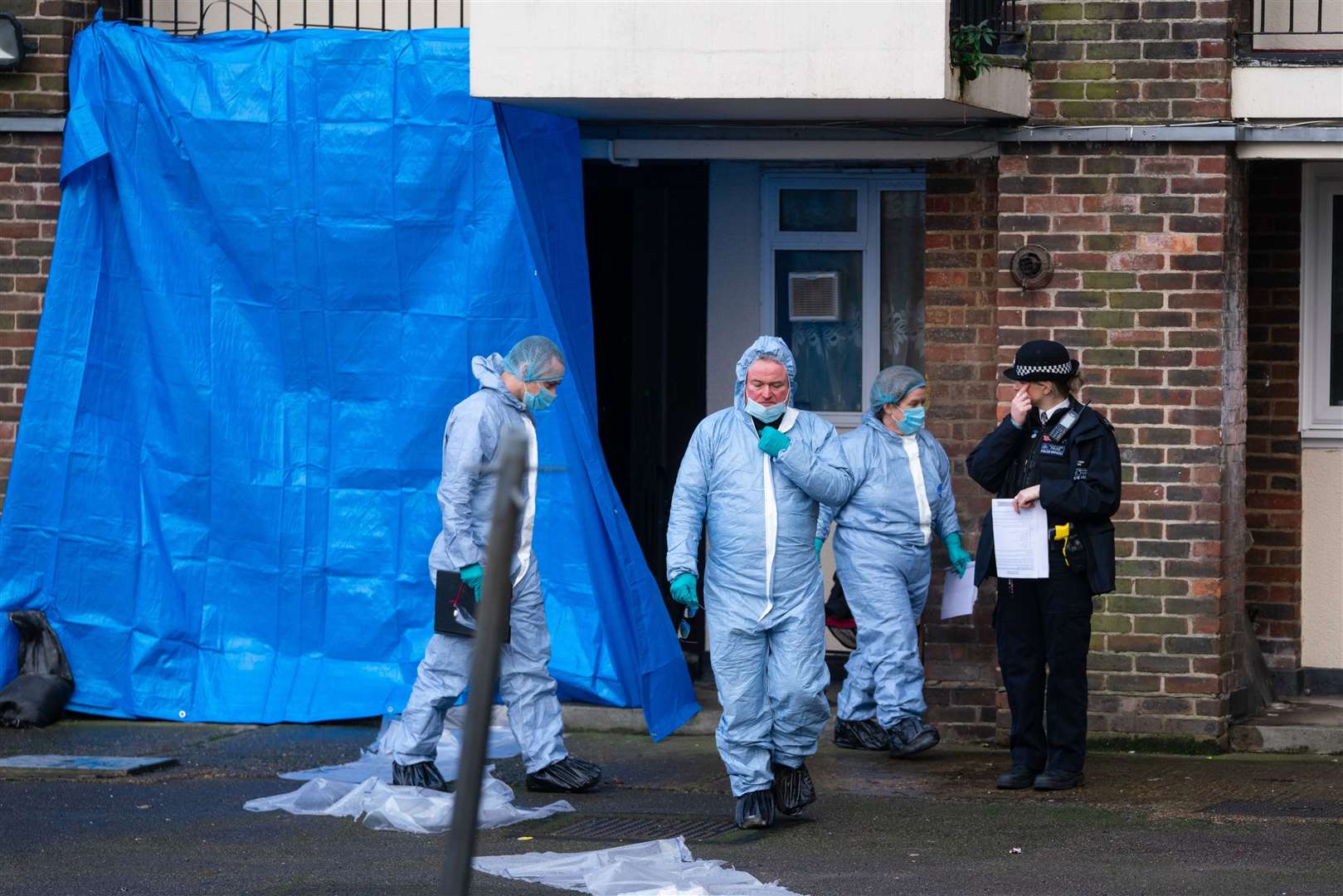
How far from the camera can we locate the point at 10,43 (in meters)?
9.42

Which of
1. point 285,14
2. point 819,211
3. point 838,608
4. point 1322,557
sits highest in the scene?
point 285,14

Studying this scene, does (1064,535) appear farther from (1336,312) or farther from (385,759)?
(385,759)

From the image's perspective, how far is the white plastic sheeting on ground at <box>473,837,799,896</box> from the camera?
630 centimetres

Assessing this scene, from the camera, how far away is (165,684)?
9.45 m

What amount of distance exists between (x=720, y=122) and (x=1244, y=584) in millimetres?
3357

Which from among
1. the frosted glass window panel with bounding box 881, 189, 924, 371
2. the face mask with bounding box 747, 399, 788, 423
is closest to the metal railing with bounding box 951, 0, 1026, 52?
the frosted glass window panel with bounding box 881, 189, 924, 371

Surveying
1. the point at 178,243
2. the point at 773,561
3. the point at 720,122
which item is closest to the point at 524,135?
the point at 720,122

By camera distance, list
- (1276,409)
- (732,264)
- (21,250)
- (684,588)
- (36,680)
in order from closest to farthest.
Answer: (684,588) → (36,680) → (1276,409) → (21,250) → (732,264)

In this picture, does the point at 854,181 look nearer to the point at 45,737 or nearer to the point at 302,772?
the point at 302,772

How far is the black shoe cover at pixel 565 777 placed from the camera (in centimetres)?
800

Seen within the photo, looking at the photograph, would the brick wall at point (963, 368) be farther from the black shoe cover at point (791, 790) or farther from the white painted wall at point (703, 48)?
the black shoe cover at point (791, 790)

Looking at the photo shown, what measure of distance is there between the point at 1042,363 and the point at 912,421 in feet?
3.81

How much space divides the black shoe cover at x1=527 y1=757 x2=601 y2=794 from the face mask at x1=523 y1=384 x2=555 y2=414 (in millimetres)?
1461

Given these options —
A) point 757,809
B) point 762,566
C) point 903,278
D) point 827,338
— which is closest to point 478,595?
point 762,566
